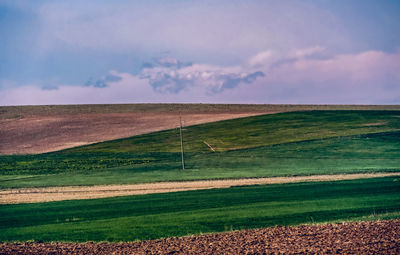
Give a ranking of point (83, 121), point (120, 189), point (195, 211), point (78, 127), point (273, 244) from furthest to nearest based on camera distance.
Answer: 1. point (83, 121)
2. point (78, 127)
3. point (120, 189)
4. point (195, 211)
5. point (273, 244)

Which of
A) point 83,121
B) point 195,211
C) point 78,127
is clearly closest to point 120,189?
point 195,211

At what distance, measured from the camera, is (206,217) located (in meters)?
21.9

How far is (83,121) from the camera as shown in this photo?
82938 millimetres

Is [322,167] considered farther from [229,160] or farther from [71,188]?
[71,188]

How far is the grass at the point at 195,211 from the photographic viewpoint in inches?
765

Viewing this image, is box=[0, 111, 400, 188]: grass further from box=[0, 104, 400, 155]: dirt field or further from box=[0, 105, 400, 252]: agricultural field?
box=[0, 104, 400, 155]: dirt field

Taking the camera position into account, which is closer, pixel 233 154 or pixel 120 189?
pixel 120 189

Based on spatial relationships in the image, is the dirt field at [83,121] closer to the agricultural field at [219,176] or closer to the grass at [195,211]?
the agricultural field at [219,176]

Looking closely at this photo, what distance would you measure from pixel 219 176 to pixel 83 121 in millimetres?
45655

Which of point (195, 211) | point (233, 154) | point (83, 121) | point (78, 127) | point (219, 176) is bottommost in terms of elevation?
point (219, 176)

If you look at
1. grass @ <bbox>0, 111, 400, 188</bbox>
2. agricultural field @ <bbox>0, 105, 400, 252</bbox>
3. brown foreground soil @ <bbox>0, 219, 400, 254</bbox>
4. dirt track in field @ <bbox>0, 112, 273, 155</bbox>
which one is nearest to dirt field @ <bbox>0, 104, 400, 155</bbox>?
dirt track in field @ <bbox>0, 112, 273, 155</bbox>

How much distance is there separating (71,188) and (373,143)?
40.6m

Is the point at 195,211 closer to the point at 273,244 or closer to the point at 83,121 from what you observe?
the point at 273,244

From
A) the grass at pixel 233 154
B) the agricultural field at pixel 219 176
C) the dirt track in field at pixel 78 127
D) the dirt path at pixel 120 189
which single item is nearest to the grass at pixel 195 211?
the agricultural field at pixel 219 176
